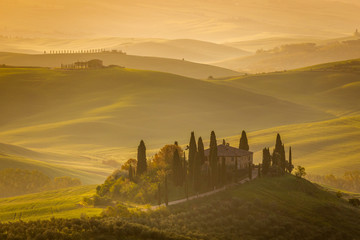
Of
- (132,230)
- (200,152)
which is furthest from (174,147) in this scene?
(132,230)

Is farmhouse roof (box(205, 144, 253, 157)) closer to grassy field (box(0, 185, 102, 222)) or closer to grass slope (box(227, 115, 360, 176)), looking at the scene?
grassy field (box(0, 185, 102, 222))

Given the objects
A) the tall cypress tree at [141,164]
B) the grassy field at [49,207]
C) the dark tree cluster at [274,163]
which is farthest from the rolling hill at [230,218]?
the tall cypress tree at [141,164]

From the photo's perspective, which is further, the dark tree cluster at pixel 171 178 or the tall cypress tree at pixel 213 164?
the tall cypress tree at pixel 213 164

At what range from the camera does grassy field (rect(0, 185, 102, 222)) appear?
78688 millimetres

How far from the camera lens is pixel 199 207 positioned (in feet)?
247

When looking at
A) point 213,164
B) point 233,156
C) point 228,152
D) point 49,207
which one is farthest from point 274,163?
point 49,207

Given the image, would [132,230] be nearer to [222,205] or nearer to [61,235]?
[61,235]

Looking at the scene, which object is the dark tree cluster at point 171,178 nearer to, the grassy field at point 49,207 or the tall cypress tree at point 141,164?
the tall cypress tree at point 141,164

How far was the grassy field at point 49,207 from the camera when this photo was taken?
78688mm

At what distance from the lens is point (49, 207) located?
8488 centimetres

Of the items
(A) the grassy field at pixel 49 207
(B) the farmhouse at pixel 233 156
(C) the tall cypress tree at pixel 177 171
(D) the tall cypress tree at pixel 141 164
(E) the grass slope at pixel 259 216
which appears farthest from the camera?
(B) the farmhouse at pixel 233 156

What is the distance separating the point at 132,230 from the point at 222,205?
16892 millimetres

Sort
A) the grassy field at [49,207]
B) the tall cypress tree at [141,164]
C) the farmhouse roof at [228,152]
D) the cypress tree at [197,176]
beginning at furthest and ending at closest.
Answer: the farmhouse roof at [228,152] < the tall cypress tree at [141,164] < the cypress tree at [197,176] < the grassy field at [49,207]

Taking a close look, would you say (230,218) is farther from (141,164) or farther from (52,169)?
(52,169)
